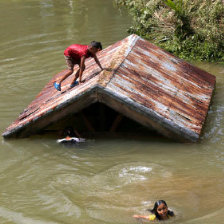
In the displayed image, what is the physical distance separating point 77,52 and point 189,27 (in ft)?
20.8

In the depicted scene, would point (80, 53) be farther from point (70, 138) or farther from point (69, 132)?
point (70, 138)

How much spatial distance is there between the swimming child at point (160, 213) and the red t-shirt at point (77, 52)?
3.79m

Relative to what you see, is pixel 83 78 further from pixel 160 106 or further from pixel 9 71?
pixel 9 71

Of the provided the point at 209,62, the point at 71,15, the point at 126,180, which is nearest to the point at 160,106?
the point at 126,180

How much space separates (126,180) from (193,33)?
8203 millimetres

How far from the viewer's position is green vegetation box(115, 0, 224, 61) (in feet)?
45.0

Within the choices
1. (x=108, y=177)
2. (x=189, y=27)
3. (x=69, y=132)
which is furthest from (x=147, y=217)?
(x=189, y=27)

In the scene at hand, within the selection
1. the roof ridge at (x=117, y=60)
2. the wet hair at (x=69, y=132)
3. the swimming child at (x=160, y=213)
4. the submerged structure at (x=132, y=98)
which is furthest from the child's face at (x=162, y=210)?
the wet hair at (x=69, y=132)

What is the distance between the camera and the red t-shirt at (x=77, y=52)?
9.01 m

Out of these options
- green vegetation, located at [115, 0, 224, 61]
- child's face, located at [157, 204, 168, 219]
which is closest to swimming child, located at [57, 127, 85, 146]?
child's face, located at [157, 204, 168, 219]

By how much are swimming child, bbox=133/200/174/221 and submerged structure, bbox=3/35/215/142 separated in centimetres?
224

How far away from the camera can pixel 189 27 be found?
14.5m

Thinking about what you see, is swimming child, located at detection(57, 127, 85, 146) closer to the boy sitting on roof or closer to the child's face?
the boy sitting on roof

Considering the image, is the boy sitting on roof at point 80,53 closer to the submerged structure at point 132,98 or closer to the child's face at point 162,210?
the submerged structure at point 132,98
